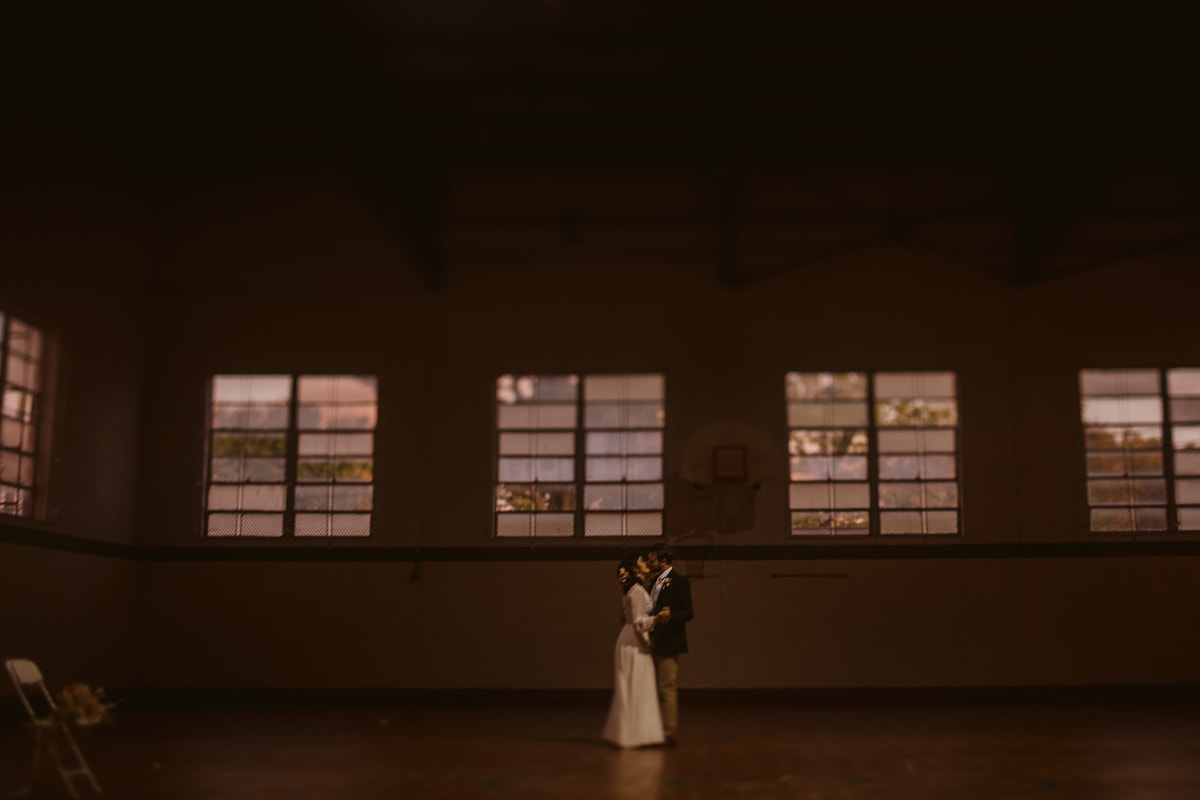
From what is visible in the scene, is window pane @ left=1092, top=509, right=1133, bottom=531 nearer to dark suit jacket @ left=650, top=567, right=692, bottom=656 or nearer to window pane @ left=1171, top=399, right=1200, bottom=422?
window pane @ left=1171, top=399, right=1200, bottom=422

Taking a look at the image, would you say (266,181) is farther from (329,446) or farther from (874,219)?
(874,219)

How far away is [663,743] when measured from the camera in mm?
8148

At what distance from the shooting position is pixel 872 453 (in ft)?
39.2

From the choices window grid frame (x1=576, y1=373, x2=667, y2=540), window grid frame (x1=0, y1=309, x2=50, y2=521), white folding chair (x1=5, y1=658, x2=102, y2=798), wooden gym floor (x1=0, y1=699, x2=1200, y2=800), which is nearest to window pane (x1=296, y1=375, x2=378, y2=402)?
window grid frame (x1=576, y1=373, x2=667, y2=540)

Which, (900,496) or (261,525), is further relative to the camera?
(261,525)

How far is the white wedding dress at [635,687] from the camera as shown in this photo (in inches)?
314

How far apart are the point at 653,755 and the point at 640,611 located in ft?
3.54

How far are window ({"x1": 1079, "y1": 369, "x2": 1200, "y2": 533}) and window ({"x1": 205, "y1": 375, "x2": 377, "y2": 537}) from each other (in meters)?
7.51

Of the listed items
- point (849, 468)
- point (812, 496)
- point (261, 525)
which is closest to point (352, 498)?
point (261, 525)

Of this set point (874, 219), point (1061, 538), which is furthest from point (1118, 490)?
point (874, 219)

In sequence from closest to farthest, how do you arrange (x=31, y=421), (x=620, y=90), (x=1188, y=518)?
(x=31, y=421) < (x=620, y=90) < (x=1188, y=518)

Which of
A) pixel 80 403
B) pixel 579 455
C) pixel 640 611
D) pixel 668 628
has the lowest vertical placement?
pixel 668 628

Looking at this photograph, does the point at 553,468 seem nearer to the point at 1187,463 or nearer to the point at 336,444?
the point at 336,444

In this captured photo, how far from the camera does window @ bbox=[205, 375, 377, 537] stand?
1209 cm
